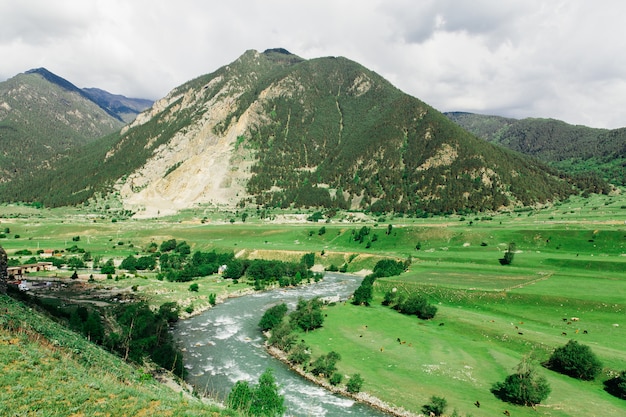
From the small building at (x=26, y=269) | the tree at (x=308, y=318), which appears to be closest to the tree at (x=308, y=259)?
the tree at (x=308, y=318)

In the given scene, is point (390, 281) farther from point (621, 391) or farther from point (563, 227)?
point (563, 227)

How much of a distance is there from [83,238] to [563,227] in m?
171

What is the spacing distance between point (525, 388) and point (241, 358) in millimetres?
33393

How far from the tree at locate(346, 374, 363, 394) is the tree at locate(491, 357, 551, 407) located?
13776mm

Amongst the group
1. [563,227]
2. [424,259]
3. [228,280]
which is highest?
[563,227]

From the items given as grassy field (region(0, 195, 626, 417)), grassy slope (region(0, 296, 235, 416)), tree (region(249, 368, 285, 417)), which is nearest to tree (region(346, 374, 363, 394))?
grassy field (region(0, 195, 626, 417))

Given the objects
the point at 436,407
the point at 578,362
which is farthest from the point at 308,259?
the point at 436,407

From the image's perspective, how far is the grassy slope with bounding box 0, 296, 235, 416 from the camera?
15.6m

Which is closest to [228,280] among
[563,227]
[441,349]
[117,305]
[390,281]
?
[117,305]

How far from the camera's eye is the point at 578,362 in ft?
132

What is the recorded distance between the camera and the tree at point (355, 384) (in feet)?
131

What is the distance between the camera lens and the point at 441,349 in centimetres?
4881

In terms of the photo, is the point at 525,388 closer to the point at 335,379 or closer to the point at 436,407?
the point at 436,407

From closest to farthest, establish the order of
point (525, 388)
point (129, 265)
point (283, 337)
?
point (525, 388) < point (283, 337) < point (129, 265)
